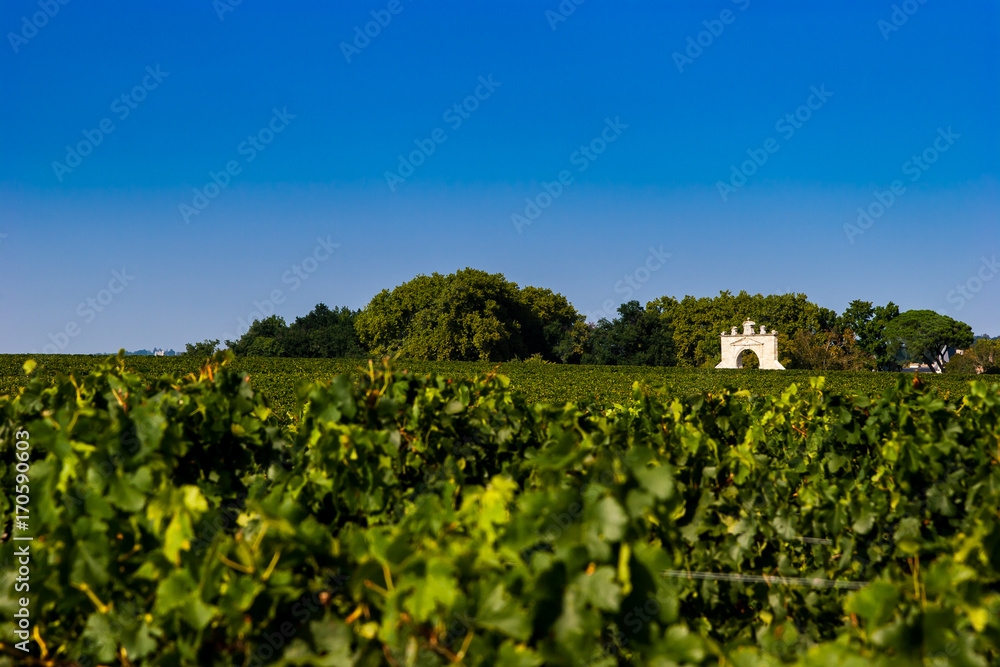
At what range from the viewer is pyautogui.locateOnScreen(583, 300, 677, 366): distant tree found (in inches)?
2714

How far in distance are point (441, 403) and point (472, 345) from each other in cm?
4685

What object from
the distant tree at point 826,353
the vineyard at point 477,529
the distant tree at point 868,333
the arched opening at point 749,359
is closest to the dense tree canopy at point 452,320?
the arched opening at point 749,359

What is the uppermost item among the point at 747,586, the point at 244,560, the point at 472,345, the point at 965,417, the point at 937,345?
the point at 937,345

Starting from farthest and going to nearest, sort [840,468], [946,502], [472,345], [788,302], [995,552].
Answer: [788,302] → [472,345] → [840,468] → [946,502] → [995,552]

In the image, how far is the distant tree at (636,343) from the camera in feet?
226

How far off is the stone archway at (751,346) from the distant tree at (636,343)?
8.28 metres

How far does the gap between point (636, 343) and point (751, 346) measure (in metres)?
13.0

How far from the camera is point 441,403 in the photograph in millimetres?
3154

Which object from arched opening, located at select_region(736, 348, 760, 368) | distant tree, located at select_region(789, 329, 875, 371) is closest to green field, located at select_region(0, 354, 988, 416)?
distant tree, located at select_region(789, 329, 875, 371)

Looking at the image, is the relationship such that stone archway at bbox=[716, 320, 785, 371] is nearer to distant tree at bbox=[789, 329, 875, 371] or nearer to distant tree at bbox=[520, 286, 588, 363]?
distant tree at bbox=[789, 329, 875, 371]

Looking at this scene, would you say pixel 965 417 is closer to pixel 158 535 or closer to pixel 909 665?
pixel 909 665

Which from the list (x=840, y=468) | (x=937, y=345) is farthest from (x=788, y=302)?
(x=840, y=468)

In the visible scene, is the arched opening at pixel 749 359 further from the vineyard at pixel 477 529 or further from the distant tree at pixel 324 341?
the vineyard at pixel 477 529

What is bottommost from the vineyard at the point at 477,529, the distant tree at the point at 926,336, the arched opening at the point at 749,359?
the vineyard at the point at 477,529
